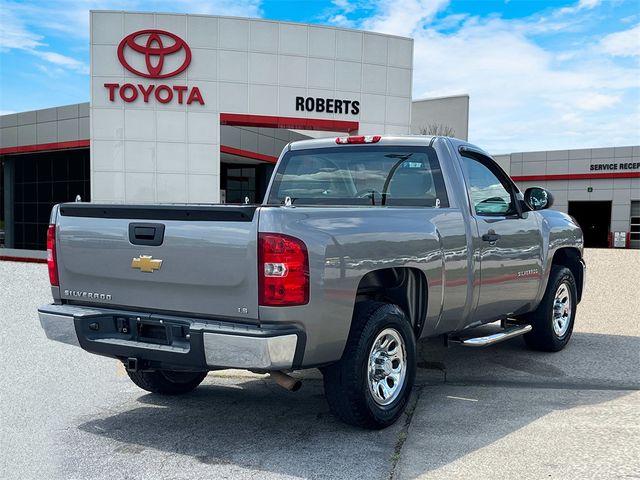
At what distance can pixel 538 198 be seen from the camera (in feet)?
22.5

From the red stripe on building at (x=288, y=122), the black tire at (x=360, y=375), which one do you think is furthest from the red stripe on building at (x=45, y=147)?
the black tire at (x=360, y=375)

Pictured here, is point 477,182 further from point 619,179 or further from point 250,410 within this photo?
point 619,179

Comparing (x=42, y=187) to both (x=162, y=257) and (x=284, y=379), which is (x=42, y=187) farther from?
(x=284, y=379)

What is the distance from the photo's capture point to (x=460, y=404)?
5.32m

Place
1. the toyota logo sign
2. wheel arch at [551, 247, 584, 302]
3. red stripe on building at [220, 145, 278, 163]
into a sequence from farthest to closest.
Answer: red stripe on building at [220, 145, 278, 163] < the toyota logo sign < wheel arch at [551, 247, 584, 302]

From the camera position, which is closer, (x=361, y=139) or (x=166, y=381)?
(x=166, y=381)

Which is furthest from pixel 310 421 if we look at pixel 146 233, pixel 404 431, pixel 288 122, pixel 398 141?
pixel 288 122

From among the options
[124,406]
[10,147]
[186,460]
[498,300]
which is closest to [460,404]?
[498,300]

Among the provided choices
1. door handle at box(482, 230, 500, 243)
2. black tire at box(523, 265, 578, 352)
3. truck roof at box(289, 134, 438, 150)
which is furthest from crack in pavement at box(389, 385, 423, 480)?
truck roof at box(289, 134, 438, 150)

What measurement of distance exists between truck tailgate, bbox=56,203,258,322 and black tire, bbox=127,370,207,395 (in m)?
1.01

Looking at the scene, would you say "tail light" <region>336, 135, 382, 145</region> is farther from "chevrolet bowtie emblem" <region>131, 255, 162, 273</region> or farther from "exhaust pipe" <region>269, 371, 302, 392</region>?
"exhaust pipe" <region>269, 371, 302, 392</region>

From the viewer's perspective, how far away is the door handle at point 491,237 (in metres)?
5.62

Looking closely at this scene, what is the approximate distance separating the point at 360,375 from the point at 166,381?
6.29ft

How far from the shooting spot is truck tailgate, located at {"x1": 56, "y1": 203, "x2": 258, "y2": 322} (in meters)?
3.92
